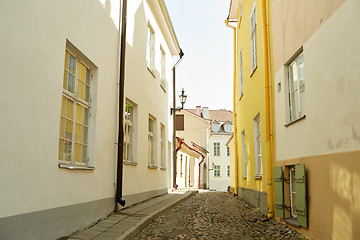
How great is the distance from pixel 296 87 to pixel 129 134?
4.68 metres

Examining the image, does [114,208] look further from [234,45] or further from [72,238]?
[234,45]

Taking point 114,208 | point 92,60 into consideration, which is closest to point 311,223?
point 114,208

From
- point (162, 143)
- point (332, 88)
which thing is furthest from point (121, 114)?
point (162, 143)

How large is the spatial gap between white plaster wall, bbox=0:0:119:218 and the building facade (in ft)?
11.1

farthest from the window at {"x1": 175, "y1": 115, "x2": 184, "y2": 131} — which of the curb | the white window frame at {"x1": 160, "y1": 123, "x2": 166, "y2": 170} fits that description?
the curb

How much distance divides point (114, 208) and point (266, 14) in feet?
17.1

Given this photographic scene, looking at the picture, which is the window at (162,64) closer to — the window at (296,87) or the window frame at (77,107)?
the window frame at (77,107)

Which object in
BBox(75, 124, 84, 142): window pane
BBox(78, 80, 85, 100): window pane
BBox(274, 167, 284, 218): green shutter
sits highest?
BBox(78, 80, 85, 100): window pane

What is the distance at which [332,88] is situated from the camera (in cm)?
447

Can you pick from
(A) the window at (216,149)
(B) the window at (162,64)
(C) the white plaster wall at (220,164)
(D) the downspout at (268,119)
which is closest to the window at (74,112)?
(D) the downspout at (268,119)

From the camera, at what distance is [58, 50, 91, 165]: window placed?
18.0 ft

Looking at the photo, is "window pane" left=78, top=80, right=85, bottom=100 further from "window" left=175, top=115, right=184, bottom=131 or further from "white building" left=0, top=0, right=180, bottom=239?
"window" left=175, top=115, right=184, bottom=131

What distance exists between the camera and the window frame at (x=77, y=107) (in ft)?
17.9

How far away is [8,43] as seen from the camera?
3.83 meters
